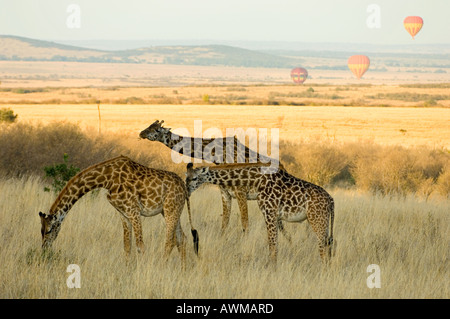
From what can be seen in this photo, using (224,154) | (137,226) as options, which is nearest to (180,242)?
(137,226)

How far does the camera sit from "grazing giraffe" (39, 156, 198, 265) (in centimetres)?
930

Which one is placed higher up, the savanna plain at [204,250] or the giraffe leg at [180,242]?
the giraffe leg at [180,242]

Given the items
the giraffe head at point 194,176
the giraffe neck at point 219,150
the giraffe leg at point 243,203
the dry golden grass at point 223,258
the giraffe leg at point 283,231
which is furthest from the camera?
the giraffe neck at point 219,150

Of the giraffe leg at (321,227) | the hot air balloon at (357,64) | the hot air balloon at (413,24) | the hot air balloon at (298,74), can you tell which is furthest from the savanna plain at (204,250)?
the hot air balloon at (298,74)

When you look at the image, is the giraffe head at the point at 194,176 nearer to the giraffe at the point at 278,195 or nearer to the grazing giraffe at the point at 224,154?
the giraffe at the point at 278,195

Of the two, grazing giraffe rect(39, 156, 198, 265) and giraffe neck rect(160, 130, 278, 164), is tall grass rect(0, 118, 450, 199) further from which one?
grazing giraffe rect(39, 156, 198, 265)

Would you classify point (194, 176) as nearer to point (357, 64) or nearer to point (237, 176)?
point (237, 176)

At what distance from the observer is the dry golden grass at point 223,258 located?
877cm

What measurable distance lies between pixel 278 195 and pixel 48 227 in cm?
332

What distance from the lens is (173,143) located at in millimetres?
12805

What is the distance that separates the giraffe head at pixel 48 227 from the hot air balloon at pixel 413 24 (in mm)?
129759

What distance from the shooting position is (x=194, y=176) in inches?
387

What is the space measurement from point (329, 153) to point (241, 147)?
534 inches
